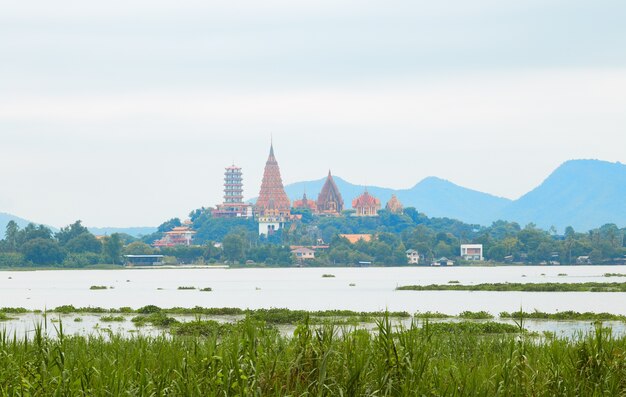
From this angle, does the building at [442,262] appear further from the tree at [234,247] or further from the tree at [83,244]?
the tree at [83,244]

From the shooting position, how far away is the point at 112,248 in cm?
14838

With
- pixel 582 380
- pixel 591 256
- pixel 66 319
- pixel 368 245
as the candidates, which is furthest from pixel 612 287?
pixel 368 245

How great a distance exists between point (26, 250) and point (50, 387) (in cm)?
13396

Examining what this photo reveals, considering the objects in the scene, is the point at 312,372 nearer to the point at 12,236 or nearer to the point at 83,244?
the point at 83,244

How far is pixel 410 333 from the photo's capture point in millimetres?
11148

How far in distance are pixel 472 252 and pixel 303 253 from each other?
28.3 meters

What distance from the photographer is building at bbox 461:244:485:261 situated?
165 meters

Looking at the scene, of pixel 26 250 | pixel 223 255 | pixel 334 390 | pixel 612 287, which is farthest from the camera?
pixel 223 255

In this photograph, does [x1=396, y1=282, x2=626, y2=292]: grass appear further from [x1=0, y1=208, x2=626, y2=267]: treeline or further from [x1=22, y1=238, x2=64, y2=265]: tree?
[x1=0, y1=208, x2=626, y2=267]: treeline

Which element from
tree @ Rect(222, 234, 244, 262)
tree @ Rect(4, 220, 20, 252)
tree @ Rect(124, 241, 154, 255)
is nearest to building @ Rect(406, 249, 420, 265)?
tree @ Rect(222, 234, 244, 262)

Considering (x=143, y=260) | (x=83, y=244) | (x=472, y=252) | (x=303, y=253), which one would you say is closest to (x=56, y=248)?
(x=83, y=244)

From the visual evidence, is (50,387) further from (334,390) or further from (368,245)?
(368,245)

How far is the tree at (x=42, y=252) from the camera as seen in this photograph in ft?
450

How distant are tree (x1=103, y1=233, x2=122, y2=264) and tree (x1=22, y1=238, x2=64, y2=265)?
351 inches
